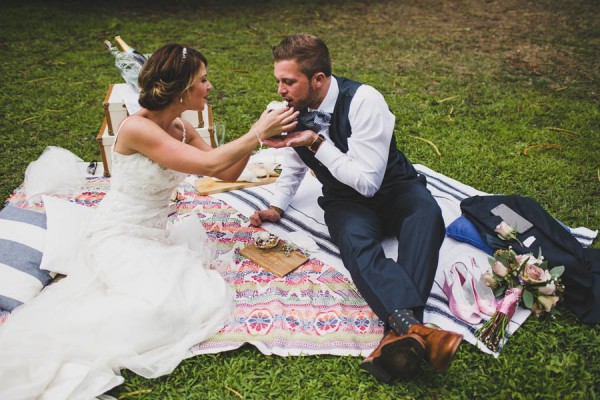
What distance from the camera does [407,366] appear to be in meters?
2.81

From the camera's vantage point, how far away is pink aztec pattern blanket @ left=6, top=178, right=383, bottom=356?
3.19 metres

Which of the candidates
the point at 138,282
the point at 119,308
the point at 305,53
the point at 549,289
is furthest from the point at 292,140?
the point at 549,289

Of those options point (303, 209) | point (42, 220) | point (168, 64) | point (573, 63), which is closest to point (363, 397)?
point (303, 209)

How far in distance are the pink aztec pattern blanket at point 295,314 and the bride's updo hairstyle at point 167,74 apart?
4.30ft

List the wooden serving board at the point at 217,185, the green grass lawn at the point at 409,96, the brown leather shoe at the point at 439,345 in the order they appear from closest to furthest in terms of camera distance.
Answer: the brown leather shoe at the point at 439,345
the green grass lawn at the point at 409,96
the wooden serving board at the point at 217,185

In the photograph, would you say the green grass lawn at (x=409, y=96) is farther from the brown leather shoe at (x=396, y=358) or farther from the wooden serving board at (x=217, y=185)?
the wooden serving board at (x=217, y=185)

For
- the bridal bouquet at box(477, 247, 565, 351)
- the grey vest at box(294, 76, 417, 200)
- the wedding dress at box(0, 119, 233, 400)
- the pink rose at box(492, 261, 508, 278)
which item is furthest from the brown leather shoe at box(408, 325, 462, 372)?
the grey vest at box(294, 76, 417, 200)

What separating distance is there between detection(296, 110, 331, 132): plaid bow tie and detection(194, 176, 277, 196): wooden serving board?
1.28 meters

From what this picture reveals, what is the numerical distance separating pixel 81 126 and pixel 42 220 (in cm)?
245

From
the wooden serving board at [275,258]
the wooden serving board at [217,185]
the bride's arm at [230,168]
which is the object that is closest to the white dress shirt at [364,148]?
→ the bride's arm at [230,168]

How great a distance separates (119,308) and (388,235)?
210 centimetres

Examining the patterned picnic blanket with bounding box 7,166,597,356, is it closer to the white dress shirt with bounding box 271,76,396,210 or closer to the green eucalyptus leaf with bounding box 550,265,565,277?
the green eucalyptus leaf with bounding box 550,265,565,277

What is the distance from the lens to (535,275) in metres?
3.32

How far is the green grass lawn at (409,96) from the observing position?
3.00 meters
